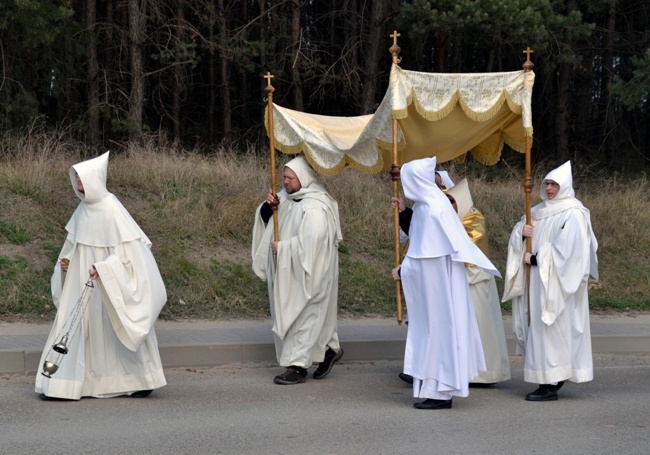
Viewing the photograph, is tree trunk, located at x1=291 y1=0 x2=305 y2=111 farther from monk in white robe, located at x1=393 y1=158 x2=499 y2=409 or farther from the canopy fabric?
monk in white robe, located at x1=393 y1=158 x2=499 y2=409

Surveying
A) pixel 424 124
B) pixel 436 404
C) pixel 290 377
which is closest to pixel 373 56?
pixel 424 124

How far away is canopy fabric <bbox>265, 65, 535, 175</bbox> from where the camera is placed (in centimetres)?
844

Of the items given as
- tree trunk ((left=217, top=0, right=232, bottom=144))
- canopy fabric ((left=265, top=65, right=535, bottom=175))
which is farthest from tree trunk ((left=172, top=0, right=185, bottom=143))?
canopy fabric ((left=265, top=65, right=535, bottom=175))

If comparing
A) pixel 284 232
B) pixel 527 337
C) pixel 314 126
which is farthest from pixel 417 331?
pixel 314 126

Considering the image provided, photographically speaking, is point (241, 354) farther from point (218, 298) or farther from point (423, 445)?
point (423, 445)

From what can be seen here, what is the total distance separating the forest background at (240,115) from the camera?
12891 mm

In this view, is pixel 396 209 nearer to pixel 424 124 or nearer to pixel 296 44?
pixel 424 124

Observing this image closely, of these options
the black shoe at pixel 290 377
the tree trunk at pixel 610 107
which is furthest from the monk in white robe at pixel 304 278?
the tree trunk at pixel 610 107

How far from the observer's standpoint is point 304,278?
8.62m

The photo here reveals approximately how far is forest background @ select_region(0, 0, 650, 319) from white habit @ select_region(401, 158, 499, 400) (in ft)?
14.5

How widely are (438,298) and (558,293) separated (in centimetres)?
Result: 103

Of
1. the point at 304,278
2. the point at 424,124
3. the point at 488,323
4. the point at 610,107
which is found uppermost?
the point at 610,107

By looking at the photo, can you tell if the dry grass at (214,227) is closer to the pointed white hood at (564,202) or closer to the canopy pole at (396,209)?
the canopy pole at (396,209)

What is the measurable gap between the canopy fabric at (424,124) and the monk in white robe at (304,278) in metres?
0.34
